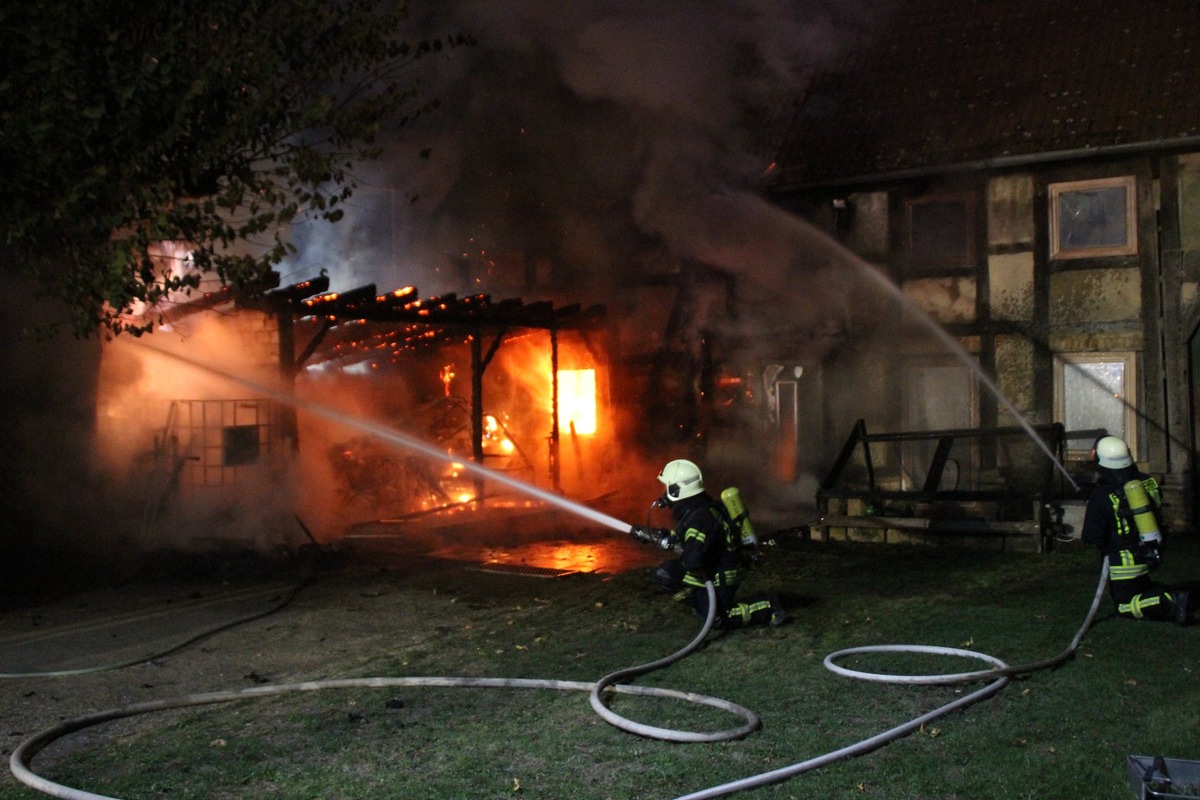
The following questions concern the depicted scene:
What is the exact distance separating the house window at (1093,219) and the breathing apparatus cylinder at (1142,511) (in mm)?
7333

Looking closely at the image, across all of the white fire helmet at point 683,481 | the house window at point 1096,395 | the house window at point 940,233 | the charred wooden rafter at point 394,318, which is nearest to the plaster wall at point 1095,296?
the house window at point 1096,395

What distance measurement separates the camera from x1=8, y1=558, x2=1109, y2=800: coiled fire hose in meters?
4.66

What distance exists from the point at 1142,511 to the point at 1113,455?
45 cm

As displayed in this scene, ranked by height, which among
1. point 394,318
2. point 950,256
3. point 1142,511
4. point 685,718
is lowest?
point 685,718

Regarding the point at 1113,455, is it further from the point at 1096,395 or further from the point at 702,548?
the point at 1096,395

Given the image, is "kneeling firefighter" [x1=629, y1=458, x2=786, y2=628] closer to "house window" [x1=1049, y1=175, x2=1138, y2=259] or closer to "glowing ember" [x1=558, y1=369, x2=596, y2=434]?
"house window" [x1=1049, y1=175, x2=1138, y2=259]

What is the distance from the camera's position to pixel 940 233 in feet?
49.0

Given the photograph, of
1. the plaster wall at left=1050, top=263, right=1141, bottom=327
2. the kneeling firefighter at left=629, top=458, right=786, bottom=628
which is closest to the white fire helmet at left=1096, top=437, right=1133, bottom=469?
the kneeling firefighter at left=629, top=458, right=786, bottom=628

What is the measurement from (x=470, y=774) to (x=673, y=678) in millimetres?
1996

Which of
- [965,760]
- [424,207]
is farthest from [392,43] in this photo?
[424,207]

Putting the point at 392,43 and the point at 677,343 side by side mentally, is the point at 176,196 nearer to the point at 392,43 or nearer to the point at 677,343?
the point at 392,43

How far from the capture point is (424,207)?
2667 cm

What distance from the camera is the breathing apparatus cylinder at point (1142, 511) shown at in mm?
7453

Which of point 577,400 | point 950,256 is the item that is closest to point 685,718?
point 950,256
